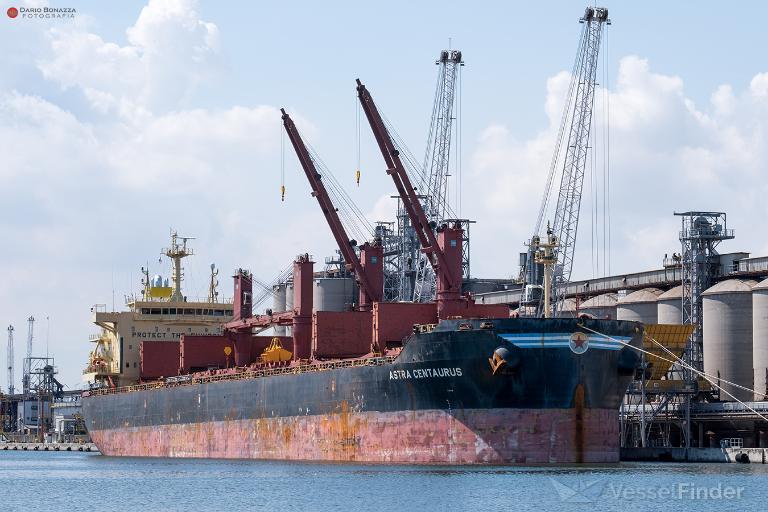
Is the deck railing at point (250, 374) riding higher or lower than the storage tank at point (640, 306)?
lower

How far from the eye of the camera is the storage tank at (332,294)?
97.2 meters

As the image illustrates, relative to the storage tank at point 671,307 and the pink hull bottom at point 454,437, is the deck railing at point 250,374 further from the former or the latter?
the storage tank at point 671,307

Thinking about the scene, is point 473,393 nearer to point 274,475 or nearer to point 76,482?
point 274,475

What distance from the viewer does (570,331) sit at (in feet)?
168

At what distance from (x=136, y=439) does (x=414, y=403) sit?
26.3m

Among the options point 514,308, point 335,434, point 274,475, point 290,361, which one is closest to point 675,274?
point 514,308

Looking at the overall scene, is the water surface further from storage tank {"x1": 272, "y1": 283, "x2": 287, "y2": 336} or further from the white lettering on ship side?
storage tank {"x1": 272, "y1": 283, "x2": 287, "y2": 336}

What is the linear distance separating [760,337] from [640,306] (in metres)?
10.2

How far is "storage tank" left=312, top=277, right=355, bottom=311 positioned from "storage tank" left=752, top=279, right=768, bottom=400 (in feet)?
107

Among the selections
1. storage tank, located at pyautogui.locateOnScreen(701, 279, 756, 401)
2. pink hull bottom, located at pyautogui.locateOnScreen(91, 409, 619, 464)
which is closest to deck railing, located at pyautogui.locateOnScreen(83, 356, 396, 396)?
pink hull bottom, located at pyautogui.locateOnScreen(91, 409, 619, 464)

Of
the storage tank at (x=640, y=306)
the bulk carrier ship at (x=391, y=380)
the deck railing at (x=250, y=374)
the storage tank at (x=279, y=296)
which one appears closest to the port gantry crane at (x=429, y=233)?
the bulk carrier ship at (x=391, y=380)

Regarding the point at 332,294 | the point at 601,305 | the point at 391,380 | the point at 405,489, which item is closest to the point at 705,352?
the point at 601,305

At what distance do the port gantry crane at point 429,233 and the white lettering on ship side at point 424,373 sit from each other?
5530mm

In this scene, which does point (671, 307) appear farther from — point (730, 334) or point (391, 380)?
point (391, 380)
